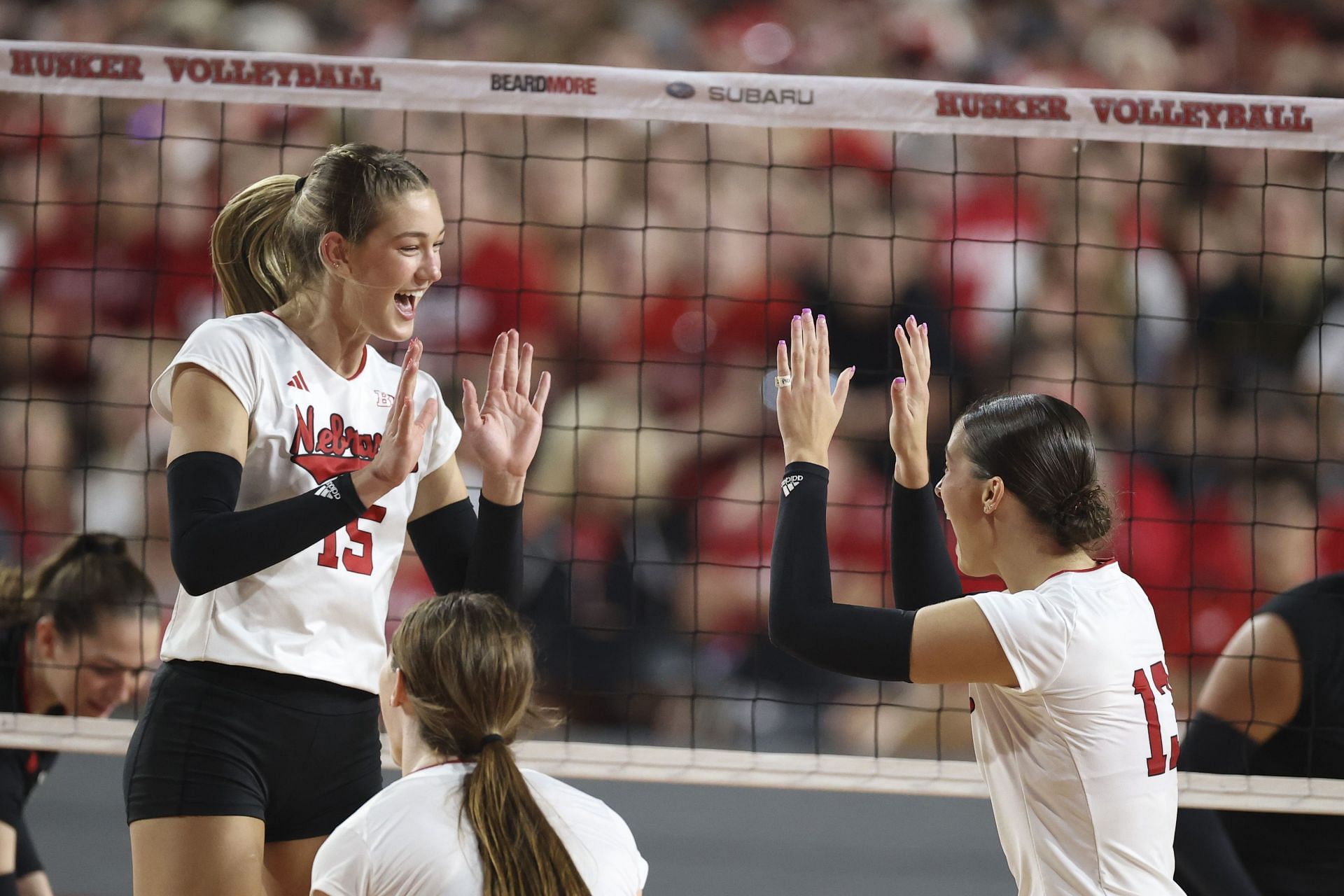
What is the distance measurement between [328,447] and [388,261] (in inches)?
12.9

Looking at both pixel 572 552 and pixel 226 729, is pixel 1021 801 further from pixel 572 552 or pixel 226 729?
pixel 572 552

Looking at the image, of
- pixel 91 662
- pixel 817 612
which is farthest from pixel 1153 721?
pixel 91 662

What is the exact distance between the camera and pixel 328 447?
2297 mm

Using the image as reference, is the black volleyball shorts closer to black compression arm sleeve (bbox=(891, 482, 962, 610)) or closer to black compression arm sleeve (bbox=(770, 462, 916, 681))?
black compression arm sleeve (bbox=(770, 462, 916, 681))

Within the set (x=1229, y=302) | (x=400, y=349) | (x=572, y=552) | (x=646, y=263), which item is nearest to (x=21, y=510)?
(x=400, y=349)

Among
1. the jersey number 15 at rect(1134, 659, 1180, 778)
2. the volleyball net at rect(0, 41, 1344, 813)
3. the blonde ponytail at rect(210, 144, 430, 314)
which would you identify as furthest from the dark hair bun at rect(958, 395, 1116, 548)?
the volleyball net at rect(0, 41, 1344, 813)

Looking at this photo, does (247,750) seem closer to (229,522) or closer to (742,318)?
(229,522)

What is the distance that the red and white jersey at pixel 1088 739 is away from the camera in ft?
6.77

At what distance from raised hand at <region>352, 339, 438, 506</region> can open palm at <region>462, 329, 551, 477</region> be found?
0.82ft

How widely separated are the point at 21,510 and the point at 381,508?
4.01 meters

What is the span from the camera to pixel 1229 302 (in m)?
5.72

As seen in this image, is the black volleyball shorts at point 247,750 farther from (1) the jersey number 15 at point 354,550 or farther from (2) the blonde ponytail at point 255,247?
(2) the blonde ponytail at point 255,247

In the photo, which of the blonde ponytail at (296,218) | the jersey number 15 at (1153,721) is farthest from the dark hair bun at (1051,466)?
the blonde ponytail at (296,218)

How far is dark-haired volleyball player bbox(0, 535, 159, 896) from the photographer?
366 centimetres
